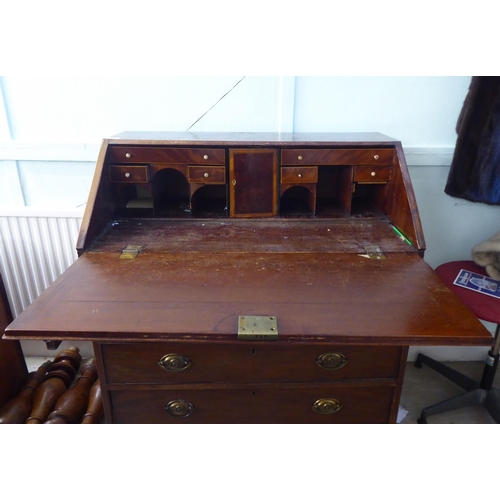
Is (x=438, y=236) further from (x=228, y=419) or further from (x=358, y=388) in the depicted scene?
(x=228, y=419)

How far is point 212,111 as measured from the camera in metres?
1.71

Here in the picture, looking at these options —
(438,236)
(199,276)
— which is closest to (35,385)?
(199,276)

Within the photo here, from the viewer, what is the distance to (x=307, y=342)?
33.6 inches

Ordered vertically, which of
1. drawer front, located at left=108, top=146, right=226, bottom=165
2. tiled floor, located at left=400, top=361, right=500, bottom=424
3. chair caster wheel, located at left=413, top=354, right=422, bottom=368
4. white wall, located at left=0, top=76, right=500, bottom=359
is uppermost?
white wall, located at left=0, top=76, right=500, bottom=359

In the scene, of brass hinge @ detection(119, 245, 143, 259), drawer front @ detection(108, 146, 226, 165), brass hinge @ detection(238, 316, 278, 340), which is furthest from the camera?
drawer front @ detection(108, 146, 226, 165)

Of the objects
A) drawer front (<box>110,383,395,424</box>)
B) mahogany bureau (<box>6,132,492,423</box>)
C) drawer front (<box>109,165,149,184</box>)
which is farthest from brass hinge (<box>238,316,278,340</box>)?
drawer front (<box>109,165,149,184</box>)

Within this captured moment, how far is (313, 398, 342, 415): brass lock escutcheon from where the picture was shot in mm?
1109

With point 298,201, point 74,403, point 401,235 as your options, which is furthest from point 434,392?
point 74,403

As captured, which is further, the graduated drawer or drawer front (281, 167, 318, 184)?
drawer front (281, 167, 318, 184)

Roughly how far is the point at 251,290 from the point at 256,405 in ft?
1.16

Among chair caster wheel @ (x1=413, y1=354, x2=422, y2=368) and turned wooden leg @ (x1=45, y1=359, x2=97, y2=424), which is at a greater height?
turned wooden leg @ (x1=45, y1=359, x2=97, y2=424)

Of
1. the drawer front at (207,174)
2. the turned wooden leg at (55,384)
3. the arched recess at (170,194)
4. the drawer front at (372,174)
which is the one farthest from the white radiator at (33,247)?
the drawer front at (372,174)

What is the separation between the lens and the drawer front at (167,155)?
1.35m

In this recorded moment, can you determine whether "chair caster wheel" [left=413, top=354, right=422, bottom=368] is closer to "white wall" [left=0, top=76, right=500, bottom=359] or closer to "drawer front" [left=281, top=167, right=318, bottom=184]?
"white wall" [left=0, top=76, right=500, bottom=359]
